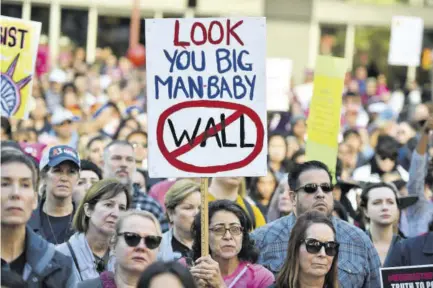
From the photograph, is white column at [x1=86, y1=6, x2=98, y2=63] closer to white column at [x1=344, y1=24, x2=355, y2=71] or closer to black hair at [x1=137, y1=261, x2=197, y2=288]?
white column at [x1=344, y1=24, x2=355, y2=71]

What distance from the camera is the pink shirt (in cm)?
834

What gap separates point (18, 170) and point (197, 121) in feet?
4.47

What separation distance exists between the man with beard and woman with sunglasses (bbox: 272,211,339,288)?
3167mm

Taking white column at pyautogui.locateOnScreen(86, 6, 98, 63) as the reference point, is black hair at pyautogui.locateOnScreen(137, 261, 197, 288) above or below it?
below

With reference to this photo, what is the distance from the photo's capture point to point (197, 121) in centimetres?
807

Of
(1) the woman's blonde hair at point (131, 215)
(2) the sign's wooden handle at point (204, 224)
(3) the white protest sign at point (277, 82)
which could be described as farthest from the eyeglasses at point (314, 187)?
(3) the white protest sign at point (277, 82)

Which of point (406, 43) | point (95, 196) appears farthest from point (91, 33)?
point (95, 196)

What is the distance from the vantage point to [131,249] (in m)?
7.37

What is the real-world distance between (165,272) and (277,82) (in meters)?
12.7

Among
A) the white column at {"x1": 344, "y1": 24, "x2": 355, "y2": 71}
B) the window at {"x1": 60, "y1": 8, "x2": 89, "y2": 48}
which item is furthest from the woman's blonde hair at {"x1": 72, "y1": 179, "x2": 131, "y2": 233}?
the white column at {"x1": 344, "y1": 24, "x2": 355, "y2": 71}

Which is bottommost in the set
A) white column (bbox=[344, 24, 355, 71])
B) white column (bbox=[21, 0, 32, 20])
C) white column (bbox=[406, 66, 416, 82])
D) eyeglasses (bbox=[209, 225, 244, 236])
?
eyeglasses (bbox=[209, 225, 244, 236])

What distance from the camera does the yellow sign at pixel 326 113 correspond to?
457 inches

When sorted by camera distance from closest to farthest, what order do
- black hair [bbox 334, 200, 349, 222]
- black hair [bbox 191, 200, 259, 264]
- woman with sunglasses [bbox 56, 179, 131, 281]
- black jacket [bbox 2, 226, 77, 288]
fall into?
black jacket [bbox 2, 226, 77, 288], black hair [bbox 191, 200, 259, 264], woman with sunglasses [bbox 56, 179, 131, 281], black hair [bbox 334, 200, 349, 222]

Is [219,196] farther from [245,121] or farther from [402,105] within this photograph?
[402,105]
